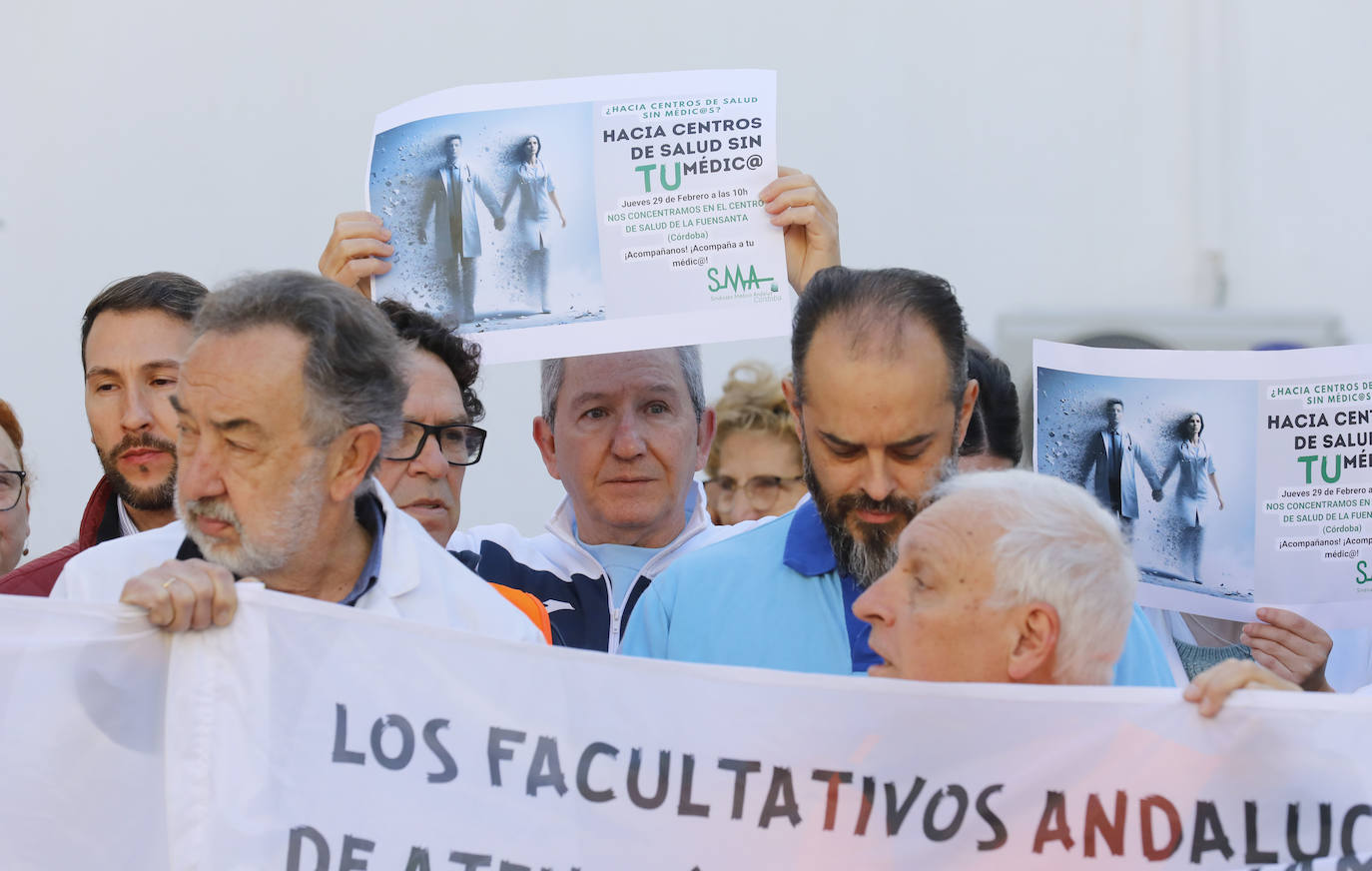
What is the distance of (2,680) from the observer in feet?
6.67

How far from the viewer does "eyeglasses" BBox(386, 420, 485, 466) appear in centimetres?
314

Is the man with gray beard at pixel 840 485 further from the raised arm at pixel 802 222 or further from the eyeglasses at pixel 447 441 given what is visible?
the eyeglasses at pixel 447 441

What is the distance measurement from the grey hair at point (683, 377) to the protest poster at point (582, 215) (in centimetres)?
60

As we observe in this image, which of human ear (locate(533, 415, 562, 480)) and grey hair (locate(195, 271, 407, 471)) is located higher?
grey hair (locate(195, 271, 407, 471))

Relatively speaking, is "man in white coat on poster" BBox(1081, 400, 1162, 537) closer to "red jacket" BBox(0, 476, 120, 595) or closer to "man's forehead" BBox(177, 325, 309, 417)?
"man's forehead" BBox(177, 325, 309, 417)

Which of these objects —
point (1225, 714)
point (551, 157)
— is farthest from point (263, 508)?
point (1225, 714)

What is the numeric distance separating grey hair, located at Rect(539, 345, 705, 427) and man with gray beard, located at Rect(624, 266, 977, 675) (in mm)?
778

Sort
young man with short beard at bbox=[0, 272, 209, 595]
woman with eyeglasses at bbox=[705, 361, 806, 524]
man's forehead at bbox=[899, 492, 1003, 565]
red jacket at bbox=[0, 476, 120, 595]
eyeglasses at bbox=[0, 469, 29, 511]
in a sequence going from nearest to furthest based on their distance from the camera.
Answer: man's forehead at bbox=[899, 492, 1003, 565] → red jacket at bbox=[0, 476, 120, 595] → young man with short beard at bbox=[0, 272, 209, 595] → eyeglasses at bbox=[0, 469, 29, 511] → woman with eyeglasses at bbox=[705, 361, 806, 524]

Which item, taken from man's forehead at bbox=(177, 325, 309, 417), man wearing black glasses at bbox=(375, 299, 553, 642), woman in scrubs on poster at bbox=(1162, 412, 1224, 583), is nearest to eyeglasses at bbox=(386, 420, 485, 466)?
man wearing black glasses at bbox=(375, 299, 553, 642)

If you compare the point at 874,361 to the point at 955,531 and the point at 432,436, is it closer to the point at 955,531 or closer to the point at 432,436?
the point at 955,531

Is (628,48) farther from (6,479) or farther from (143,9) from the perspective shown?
(6,479)

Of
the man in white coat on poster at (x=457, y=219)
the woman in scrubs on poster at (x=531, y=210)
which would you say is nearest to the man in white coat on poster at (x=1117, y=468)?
the woman in scrubs on poster at (x=531, y=210)

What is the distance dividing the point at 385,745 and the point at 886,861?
2.21 ft

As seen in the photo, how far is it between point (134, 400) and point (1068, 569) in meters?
1.79
